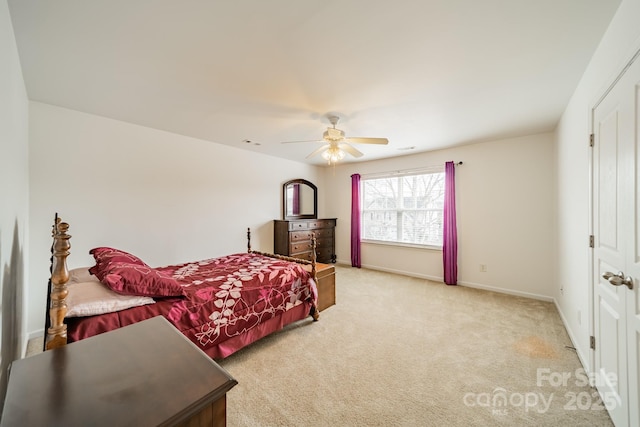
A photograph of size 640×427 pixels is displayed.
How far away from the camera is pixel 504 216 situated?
12.7 ft

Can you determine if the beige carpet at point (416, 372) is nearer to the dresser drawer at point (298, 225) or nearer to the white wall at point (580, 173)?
the white wall at point (580, 173)

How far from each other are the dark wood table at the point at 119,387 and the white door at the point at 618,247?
200 centimetres

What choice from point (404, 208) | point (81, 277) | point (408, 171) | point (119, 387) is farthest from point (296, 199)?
point (119, 387)

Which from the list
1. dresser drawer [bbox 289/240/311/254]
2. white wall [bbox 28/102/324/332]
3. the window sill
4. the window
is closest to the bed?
white wall [bbox 28/102/324/332]

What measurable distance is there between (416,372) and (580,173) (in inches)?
87.2

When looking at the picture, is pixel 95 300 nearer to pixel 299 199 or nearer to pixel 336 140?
pixel 336 140

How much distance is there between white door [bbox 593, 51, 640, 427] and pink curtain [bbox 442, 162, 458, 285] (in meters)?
2.43

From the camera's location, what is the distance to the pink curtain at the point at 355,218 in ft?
18.1

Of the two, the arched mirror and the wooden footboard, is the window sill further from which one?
the wooden footboard

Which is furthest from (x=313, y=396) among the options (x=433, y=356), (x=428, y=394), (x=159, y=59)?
(x=159, y=59)

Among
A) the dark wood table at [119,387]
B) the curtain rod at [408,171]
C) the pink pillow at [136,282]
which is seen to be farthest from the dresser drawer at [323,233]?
the dark wood table at [119,387]

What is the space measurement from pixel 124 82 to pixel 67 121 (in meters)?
1.22

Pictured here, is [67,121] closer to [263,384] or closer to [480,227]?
Result: [263,384]

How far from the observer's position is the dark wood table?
65 cm
